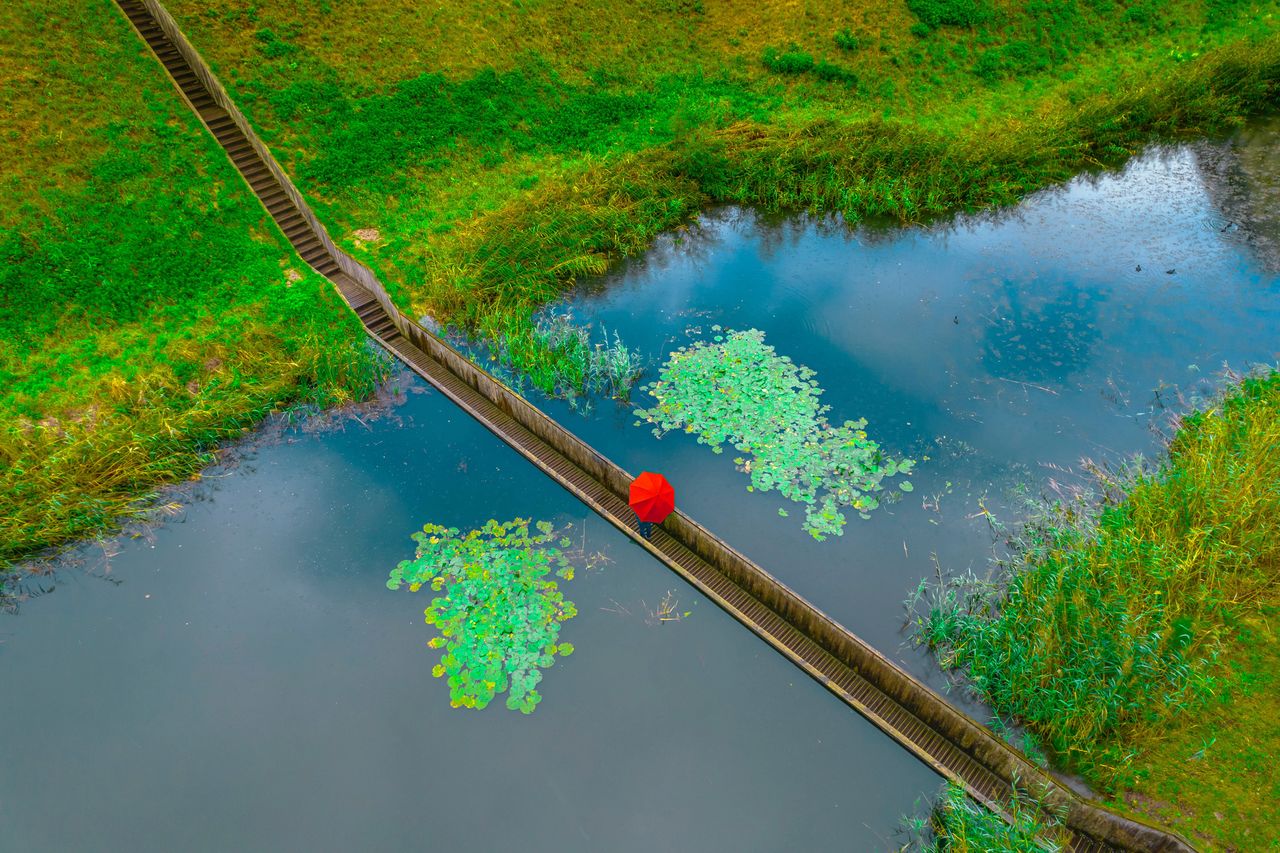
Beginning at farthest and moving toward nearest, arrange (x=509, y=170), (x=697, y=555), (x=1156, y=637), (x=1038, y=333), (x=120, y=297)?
(x=509, y=170) < (x=1038, y=333) < (x=120, y=297) < (x=697, y=555) < (x=1156, y=637)

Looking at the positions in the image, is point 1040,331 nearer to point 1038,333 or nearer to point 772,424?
point 1038,333

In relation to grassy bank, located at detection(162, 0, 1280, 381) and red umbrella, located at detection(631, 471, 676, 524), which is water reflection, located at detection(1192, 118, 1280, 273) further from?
red umbrella, located at detection(631, 471, 676, 524)

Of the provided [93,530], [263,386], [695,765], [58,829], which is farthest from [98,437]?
[695,765]

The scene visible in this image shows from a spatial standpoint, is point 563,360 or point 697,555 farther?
point 563,360

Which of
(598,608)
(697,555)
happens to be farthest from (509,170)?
(598,608)

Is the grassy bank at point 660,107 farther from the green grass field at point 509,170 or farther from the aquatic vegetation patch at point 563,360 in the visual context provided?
the aquatic vegetation patch at point 563,360

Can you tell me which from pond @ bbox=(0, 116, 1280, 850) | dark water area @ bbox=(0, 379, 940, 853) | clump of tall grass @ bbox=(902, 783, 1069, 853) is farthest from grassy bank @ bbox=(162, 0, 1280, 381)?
clump of tall grass @ bbox=(902, 783, 1069, 853)

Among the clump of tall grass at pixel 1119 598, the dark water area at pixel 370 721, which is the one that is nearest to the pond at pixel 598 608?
the dark water area at pixel 370 721
